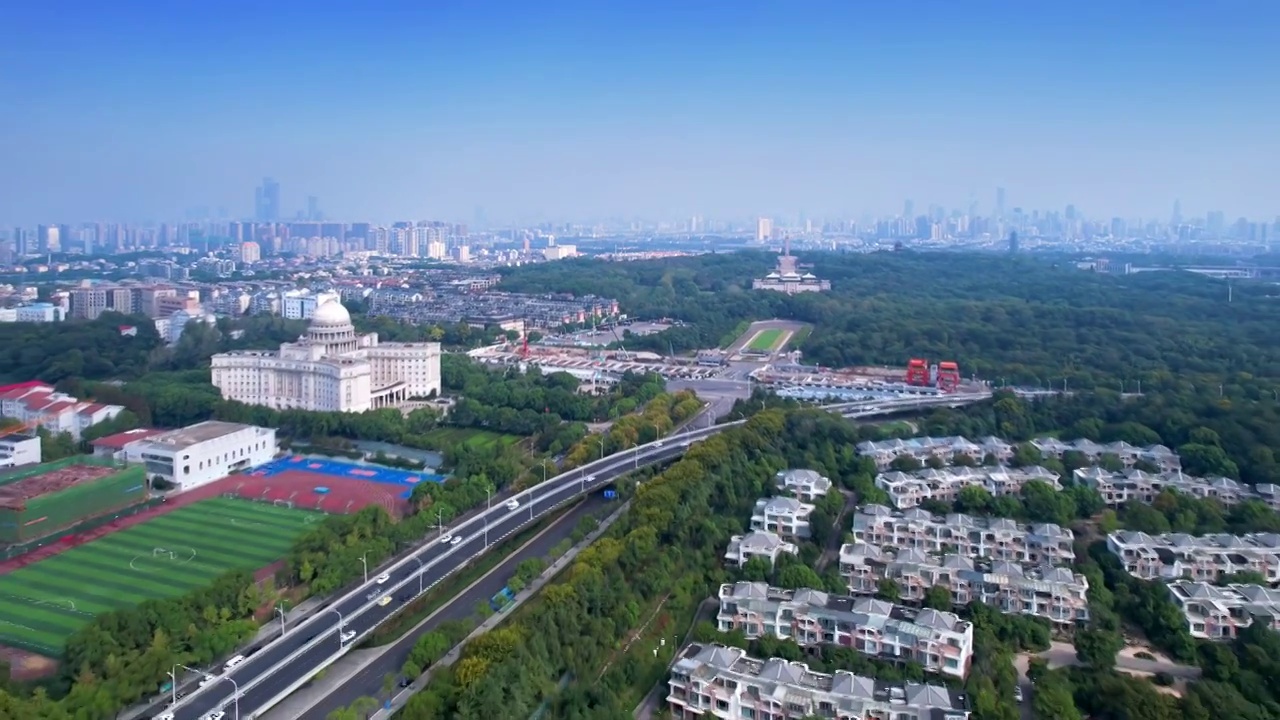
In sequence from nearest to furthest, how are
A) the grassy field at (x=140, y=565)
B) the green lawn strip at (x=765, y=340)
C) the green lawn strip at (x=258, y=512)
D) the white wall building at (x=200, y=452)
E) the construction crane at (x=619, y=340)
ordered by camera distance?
the grassy field at (x=140, y=565), the green lawn strip at (x=258, y=512), the white wall building at (x=200, y=452), the construction crane at (x=619, y=340), the green lawn strip at (x=765, y=340)

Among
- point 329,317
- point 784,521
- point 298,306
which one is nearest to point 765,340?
point 329,317

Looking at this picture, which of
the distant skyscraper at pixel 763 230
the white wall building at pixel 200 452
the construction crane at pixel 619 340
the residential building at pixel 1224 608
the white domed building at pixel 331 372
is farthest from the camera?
the distant skyscraper at pixel 763 230

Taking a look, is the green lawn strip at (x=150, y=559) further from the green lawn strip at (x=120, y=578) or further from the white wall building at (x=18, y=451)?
the white wall building at (x=18, y=451)

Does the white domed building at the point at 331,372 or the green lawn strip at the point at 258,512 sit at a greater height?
the white domed building at the point at 331,372

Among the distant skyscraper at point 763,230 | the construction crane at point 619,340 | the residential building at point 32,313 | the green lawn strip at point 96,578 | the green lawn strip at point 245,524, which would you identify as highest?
the distant skyscraper at point 763,230

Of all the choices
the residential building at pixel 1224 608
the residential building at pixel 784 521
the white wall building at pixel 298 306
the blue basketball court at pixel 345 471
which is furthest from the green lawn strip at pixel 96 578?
the white wall building at pixel 298 306

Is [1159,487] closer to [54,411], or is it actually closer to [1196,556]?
[1196,556]
